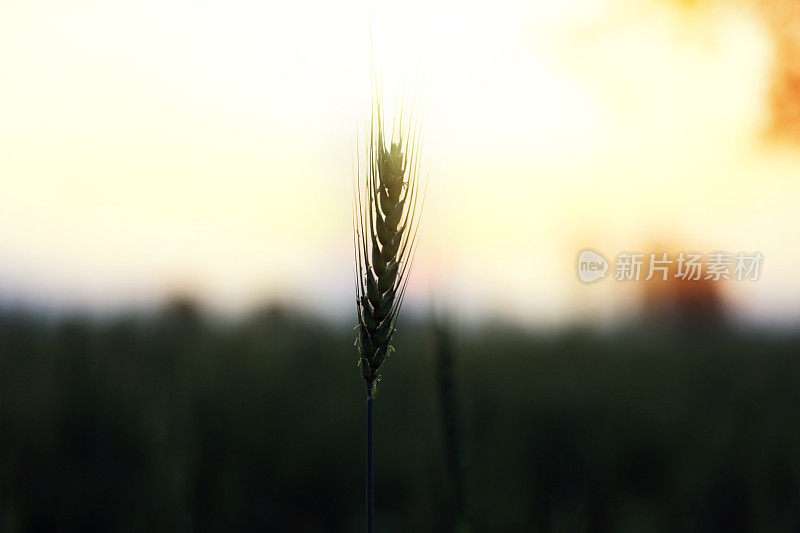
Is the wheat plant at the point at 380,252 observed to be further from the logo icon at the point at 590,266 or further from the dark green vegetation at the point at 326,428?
the logo icon at the point at 590,266

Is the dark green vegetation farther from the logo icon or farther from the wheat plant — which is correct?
the wheat plant

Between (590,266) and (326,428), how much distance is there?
0.65 m

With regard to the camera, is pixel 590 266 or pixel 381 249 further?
pixel 590 266

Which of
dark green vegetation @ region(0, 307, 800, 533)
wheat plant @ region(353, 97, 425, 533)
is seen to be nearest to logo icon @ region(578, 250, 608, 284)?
dark green vegetation @ region(0, 307, 800, 533)

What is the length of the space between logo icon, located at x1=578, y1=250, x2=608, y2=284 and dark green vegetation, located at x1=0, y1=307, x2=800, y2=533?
0.42 ft

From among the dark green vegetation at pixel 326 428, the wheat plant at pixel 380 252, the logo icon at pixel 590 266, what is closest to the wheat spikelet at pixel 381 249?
the wheat plant at pixel 380 252

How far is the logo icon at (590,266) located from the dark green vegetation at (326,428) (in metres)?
0.13

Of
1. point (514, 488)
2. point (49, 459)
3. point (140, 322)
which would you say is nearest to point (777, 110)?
point (514, 488)

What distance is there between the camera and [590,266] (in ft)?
3.95

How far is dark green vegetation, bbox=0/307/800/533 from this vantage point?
1.16m

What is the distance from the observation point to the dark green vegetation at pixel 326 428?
1164 mm

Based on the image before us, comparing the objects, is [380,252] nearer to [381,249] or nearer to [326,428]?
[381,249]

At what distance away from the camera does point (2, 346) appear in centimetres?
119

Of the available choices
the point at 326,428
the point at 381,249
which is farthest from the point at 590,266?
the point at 326,428
